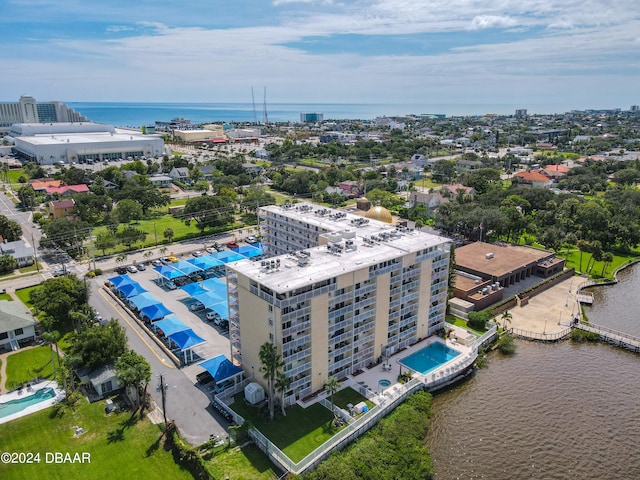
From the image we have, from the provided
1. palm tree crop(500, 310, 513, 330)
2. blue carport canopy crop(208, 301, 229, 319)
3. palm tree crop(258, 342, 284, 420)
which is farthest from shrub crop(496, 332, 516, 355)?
blue carport canopy crop(208, 301, 229, 319)

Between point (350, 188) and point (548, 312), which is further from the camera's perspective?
point (350, 188)

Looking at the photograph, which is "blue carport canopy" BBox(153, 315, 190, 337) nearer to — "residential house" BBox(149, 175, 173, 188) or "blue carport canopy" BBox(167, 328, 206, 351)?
"blue carport canopy" BBox(167, 328, 206, 351)

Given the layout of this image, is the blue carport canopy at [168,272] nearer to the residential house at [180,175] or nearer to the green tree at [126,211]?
the green tree at [126,211]

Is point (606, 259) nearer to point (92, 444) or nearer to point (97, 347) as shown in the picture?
point (97, 347)

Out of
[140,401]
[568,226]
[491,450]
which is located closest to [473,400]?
[491,450]

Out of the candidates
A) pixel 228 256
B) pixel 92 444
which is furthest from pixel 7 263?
pixel 92 444
